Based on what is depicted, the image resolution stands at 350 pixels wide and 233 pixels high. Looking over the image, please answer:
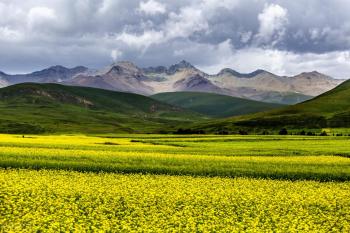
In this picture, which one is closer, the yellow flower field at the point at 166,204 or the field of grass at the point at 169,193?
the yellow flower field at the point at 166,204

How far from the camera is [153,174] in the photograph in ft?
171

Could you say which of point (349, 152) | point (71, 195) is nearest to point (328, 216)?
point (71, 195)

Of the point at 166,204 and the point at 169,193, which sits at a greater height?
the point at 169,193

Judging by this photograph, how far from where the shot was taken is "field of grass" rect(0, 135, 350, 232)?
31375 mm

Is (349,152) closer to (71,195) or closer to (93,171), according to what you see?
(93,171)

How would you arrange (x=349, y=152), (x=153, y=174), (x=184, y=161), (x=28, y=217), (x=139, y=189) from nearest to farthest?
(x=28, y=217) < (x=139, y=189) < (x=153, y=174) < (x=184, y=161) < (x=349, y=152)

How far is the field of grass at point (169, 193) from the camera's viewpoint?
3138 centimetres

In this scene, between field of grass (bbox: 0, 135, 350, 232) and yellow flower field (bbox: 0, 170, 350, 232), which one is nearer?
yellow flower field (bbox: 0, 170, 350, 232)

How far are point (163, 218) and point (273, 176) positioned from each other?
77.3 feet

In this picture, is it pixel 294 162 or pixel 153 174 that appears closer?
pixel 153 174

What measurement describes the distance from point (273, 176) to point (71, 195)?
Result: 81.2ft

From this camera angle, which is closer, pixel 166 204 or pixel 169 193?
pixel 166 204

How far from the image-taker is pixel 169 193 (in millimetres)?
40531

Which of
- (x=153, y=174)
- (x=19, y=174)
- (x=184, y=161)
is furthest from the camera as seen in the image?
(x=184, y=161)
